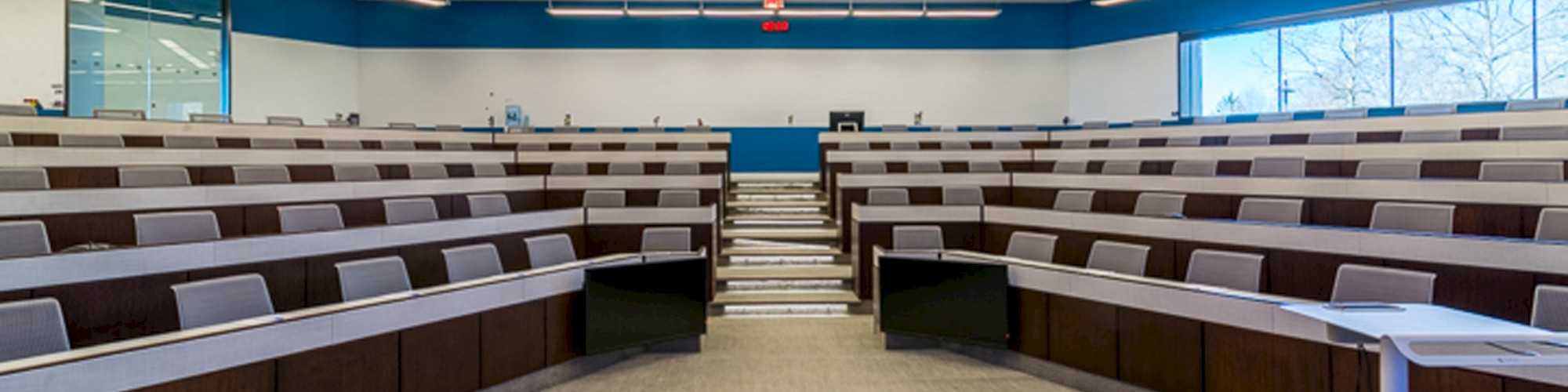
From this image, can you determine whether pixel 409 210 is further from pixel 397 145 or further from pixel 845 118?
pixel 845 118

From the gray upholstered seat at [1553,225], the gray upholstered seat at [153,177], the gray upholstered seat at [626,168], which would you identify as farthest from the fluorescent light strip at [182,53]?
the gray upholstered seat at [1553,225]

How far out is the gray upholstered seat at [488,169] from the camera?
29.5 ft

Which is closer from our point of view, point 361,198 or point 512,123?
point 361,198

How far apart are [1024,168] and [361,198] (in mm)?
7397

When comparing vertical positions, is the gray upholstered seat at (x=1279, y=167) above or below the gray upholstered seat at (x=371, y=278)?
above

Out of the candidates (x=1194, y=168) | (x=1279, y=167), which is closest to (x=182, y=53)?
(x=1194, y=168)

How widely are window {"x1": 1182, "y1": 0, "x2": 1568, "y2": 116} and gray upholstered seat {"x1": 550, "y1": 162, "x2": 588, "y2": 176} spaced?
9.83 m

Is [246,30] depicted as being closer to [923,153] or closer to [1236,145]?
[923,153]

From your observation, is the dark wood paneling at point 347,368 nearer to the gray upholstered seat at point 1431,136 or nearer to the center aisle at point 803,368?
the center aisle at point 803,368

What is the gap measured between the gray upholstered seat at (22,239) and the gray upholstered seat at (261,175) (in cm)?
229

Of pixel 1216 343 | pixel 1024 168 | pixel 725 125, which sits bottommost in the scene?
pixel 1216 343

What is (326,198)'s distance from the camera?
644 cm

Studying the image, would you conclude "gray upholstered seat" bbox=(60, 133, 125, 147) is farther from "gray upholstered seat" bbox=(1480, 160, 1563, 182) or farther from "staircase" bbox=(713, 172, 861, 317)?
"gray upholstered seat" bbox=(1480, 160, 1563, 182)

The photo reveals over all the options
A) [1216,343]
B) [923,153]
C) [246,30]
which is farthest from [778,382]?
[246,30]
